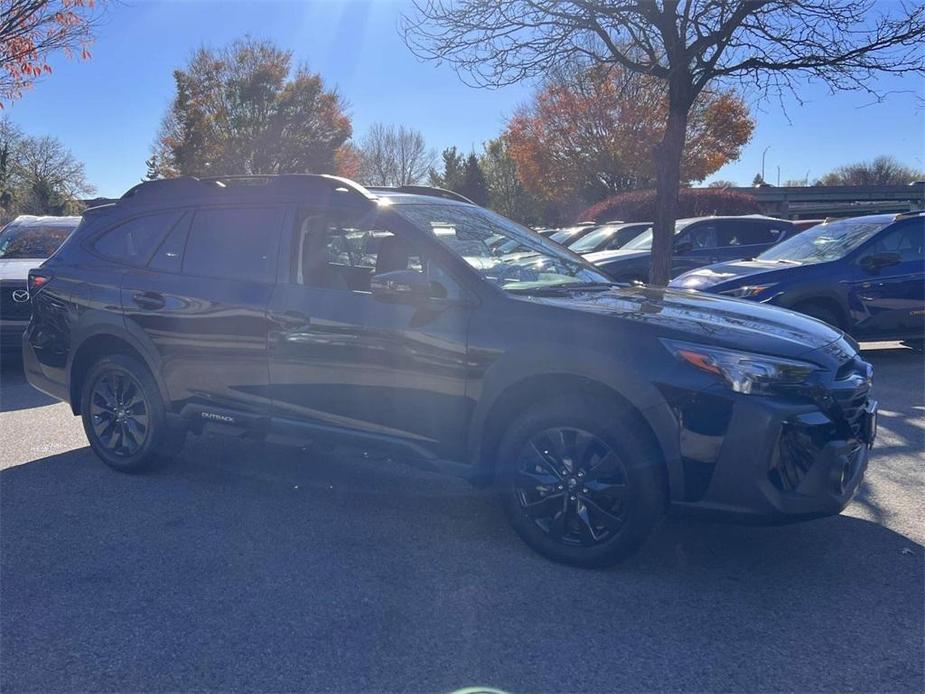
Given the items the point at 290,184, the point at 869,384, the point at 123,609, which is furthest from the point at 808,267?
the point at 123,609

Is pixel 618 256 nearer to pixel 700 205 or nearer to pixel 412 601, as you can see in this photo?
pixel 412 601

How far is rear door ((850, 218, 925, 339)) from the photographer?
8.89 m

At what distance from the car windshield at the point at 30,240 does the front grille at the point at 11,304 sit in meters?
1.60

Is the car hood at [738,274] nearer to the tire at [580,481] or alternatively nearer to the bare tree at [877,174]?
the tire at [580,481]

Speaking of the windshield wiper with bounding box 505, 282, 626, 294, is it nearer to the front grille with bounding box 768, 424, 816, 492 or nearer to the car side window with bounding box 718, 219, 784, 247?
the front grille with bounding box 768, 424, 816, 492

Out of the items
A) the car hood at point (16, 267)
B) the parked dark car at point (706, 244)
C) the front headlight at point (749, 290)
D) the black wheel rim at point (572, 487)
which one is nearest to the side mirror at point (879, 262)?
the front headlight at point (749, 290)

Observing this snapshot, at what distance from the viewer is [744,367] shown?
3713 millimetres

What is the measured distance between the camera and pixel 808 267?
897cm

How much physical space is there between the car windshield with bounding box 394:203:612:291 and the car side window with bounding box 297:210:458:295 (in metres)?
0.19

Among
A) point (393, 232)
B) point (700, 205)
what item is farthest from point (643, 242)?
point (700, 205)

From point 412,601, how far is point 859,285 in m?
6.98

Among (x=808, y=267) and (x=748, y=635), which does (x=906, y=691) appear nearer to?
(x=748, y=635)

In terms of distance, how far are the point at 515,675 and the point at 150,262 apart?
12.1 ft

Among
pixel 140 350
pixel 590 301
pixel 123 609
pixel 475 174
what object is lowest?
pixel 123 609
